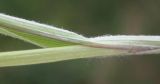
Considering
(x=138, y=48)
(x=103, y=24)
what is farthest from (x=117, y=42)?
(x=103, y=24)

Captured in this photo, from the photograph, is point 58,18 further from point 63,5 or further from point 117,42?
point 117,42

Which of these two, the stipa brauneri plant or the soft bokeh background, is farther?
the soft bokeh background

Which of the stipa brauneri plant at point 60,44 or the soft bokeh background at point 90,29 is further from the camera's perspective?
the soft bokeh background at point 90,29

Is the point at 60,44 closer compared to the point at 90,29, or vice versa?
the point at 60,44

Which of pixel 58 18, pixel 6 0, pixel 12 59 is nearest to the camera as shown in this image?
pixel 12 59
